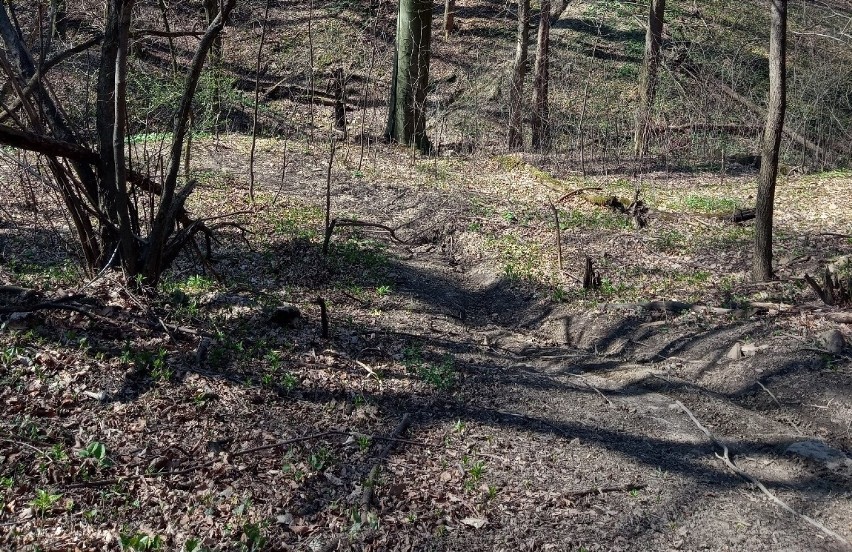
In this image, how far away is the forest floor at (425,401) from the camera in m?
4.38

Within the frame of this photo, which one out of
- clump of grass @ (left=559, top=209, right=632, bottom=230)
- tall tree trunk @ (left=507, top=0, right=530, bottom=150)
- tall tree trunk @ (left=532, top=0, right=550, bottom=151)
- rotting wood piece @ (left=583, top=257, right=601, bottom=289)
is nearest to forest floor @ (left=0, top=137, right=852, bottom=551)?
rotting wood piece @ (left=583, top=257, right=601, bottom=289)

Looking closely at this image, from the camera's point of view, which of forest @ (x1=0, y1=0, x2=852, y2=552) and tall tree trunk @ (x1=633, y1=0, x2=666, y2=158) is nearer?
forest @ (x1=0, y1=0, x2=852, y2=552)

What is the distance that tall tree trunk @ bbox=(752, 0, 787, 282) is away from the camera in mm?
7625

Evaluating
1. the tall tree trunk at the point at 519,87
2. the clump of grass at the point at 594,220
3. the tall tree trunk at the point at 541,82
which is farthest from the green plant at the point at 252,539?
the tall tree trunk at the point at 519,87

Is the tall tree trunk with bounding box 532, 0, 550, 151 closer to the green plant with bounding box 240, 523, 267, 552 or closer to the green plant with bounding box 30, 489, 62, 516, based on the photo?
the green plant with bounding box 240, 523, 267, 552

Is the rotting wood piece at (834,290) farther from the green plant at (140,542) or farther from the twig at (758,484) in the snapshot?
the green plant at (140,542)

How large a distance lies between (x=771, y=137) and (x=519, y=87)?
10283 millimetres

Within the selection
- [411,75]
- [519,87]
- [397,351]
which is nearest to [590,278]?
[397,351]

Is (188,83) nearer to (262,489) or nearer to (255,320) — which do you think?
(255,320)

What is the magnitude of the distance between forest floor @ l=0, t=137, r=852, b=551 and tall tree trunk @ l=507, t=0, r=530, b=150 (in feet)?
24.4

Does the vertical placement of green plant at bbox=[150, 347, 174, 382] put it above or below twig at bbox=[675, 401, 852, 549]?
above

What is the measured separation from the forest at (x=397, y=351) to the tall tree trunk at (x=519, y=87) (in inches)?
141

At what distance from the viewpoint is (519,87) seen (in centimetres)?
1767

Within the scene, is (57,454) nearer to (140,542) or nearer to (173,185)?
(140,542)
